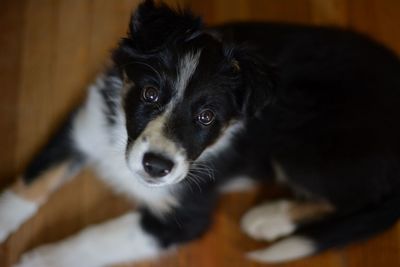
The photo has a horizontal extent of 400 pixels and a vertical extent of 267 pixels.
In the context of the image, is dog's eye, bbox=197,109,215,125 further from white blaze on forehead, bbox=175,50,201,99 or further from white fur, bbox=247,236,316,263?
white fur, bbox=247,236,316,263

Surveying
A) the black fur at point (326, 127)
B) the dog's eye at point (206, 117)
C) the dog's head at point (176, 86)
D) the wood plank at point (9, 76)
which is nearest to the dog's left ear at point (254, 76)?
the dog's head at point (176, 86)

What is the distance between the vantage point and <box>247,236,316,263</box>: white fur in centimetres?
263

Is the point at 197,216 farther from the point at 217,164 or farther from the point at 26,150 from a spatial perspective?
the point at 26,150

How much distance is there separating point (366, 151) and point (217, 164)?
0.71m

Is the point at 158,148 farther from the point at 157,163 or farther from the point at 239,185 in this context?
the point at 239,185

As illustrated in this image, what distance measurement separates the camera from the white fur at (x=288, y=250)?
8.62 feet

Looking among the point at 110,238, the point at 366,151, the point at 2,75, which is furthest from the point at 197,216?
the point at 2,75

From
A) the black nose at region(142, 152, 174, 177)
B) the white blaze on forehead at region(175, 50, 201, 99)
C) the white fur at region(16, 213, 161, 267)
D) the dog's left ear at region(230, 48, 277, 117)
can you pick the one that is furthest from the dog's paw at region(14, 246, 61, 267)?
the dog's left ear at region(230, 48, 277, 117)

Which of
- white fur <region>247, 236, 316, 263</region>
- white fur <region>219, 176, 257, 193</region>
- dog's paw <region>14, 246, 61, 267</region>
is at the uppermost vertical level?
white fur <region>219, 176, 257, 193</region>

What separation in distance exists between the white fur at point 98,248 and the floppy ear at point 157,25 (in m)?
0.98

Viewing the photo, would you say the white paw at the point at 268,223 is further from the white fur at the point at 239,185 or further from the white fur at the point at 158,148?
the white fur at the point at 158,148

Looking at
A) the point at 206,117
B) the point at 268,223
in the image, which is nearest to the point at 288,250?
the point at 268,223

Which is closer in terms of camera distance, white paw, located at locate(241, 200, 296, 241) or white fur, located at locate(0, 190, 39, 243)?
white fur, located at locate(0, 190, 39, 243)

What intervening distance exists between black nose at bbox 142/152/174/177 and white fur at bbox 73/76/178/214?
388 millimetres
